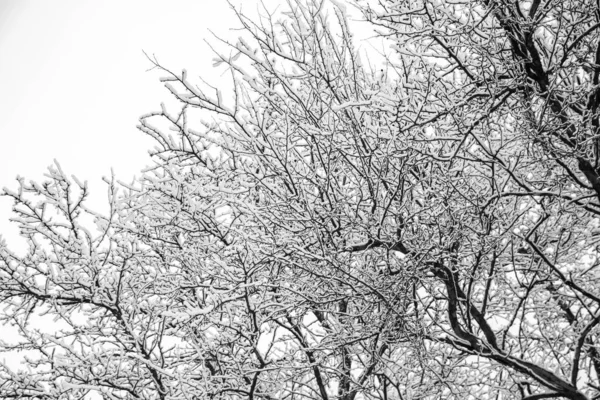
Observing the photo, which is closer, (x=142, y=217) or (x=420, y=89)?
(x=420, y=89)

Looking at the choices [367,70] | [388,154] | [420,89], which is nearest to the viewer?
[388,154]

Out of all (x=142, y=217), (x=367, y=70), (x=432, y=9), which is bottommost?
(x=432, y=9)

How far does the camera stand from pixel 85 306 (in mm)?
5133

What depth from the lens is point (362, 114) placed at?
3.66m

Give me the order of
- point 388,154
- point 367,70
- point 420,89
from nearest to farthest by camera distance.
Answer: point 388,154 < point 420,89 < point 367,70

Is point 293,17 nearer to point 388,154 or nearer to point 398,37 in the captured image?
point 398,37

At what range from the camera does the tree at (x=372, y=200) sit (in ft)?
10.4

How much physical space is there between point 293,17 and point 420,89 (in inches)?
44.6

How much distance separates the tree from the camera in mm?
3160

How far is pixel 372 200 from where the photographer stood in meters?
3.53

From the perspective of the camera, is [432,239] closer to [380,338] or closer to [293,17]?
[380,338]

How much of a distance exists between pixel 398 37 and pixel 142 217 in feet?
11.4

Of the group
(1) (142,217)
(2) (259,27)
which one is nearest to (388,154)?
(2) (259,27)

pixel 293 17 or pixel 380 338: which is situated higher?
pixel 293 17
